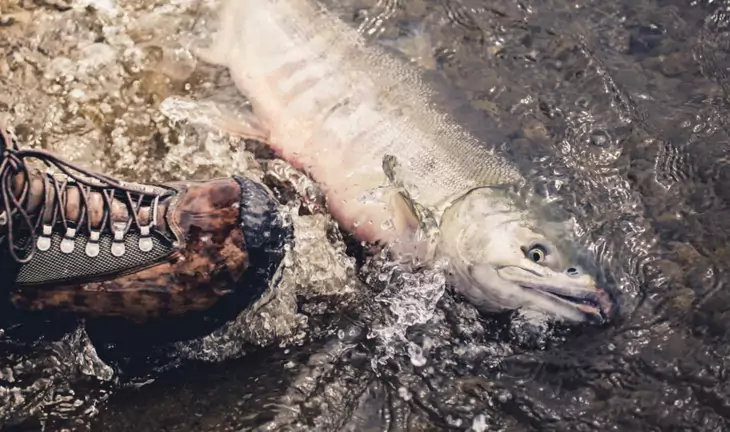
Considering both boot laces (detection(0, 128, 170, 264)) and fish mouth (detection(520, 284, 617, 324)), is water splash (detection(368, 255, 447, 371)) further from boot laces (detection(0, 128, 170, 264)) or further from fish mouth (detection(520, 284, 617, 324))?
boot laces (detection(0, 128, 170, 264))

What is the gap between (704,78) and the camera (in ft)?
13.5

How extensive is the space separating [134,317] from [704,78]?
11.1ft

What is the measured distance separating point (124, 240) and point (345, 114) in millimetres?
1376

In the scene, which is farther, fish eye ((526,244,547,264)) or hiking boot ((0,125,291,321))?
fish eye ((526,244,547,264))

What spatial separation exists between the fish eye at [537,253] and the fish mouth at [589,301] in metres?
0.12

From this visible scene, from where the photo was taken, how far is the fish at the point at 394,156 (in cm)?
311

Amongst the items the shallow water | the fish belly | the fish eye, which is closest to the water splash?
the shallow water

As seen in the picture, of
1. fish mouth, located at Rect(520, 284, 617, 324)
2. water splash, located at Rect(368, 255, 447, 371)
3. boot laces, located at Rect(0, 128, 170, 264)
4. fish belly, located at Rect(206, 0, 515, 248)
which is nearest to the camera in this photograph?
boot laces, located at Rect(0, 128, 170, 264)

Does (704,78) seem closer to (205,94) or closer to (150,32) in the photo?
(205,94)

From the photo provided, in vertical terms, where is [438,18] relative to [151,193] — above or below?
above

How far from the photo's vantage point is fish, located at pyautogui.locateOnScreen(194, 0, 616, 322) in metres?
3.11

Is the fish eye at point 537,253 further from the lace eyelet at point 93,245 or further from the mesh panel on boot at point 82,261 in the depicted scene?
the lace eyelet at point 93,245

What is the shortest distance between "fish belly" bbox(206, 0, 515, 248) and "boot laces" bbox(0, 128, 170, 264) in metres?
1.04

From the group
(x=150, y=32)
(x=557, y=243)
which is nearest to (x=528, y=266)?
(x=557, y=243)
